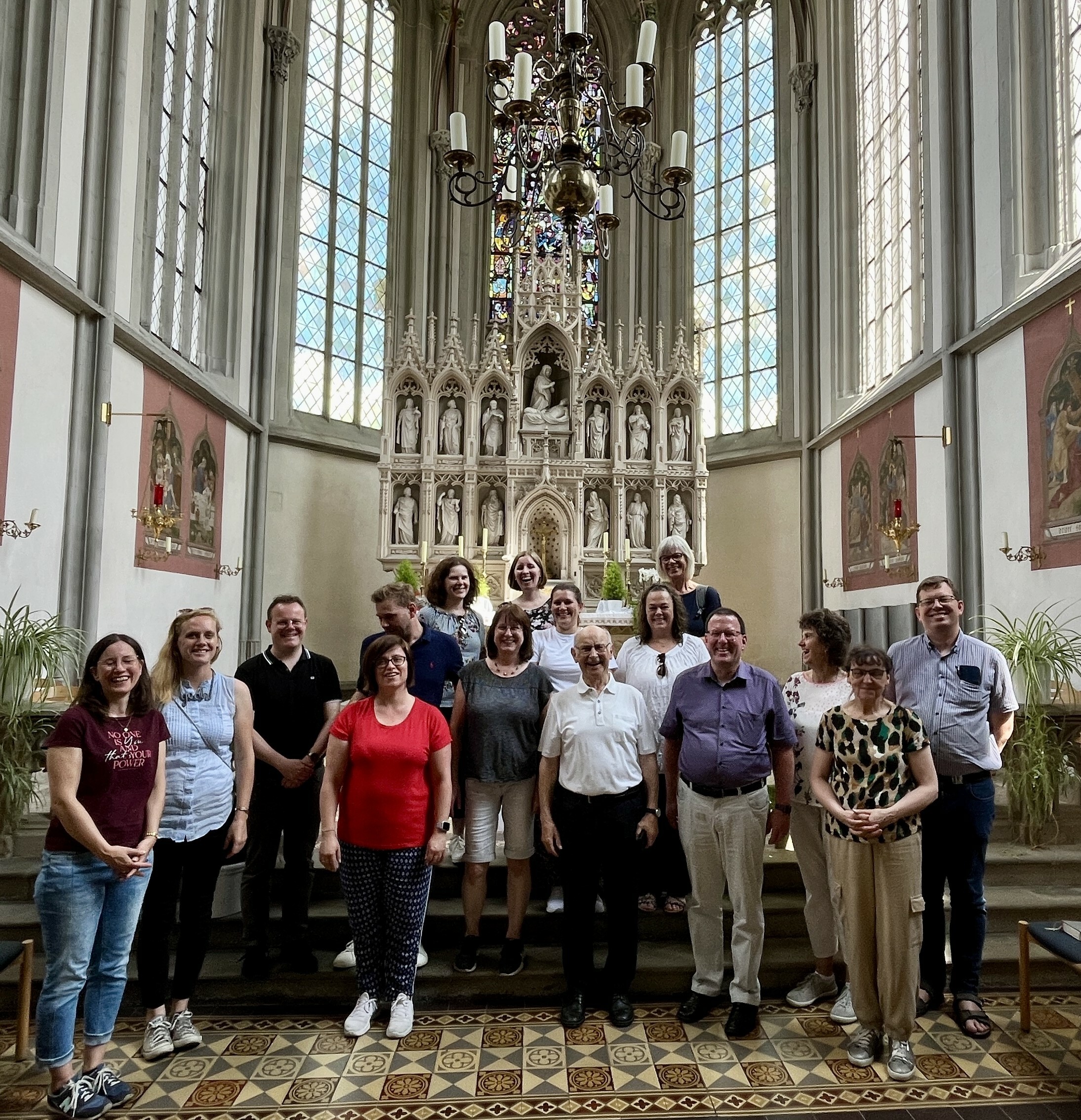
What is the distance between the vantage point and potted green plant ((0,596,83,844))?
3.79 metres

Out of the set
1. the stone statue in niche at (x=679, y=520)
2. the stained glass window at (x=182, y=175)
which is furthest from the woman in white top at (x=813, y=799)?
the stained glass window at (x=182, y=175)

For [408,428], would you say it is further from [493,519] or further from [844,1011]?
[844,1011]

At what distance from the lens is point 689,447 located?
28.9ft

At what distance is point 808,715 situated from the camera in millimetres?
3043

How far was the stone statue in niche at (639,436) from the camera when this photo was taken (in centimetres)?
873

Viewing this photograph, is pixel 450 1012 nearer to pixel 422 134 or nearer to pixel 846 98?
pixel 846 98

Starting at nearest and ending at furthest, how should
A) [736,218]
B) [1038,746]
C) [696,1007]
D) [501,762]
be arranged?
1. [696,1007]
2. [501,762]
3. [1038,746]
4. [736,218]

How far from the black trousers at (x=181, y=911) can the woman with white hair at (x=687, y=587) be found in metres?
2.05

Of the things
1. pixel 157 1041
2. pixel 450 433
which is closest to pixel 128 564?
pixel 450 433

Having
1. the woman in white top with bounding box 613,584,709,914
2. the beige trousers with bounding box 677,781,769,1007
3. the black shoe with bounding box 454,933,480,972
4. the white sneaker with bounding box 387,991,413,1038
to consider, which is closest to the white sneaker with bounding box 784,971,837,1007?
the beige trousers with bounding box 677,781,769,1007

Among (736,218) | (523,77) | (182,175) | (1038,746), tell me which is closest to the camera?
(1038,746)

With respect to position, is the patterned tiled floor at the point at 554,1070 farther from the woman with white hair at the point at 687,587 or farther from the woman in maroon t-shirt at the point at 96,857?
the woman with white hair at the point at 687,587

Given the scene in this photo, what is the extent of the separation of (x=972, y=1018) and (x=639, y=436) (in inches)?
256

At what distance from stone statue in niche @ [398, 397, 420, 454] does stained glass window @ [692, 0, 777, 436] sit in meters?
3.45
